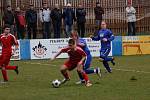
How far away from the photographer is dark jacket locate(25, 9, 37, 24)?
94.9ft

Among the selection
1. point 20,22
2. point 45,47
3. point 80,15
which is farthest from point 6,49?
point 80,15

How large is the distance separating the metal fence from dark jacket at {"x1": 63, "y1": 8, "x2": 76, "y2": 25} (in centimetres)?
516

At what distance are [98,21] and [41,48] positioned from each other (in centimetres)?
440

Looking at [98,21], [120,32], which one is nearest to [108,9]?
[120,32]

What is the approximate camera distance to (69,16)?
29.2m

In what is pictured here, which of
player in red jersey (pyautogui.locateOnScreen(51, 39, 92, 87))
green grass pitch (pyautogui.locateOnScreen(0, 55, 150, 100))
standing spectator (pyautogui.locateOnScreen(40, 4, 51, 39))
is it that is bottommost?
green grass pitch (pyautogui.locateOnScreen(0, 55, 150, 100))

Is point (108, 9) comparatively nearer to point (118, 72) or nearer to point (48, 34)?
point (48, 34)

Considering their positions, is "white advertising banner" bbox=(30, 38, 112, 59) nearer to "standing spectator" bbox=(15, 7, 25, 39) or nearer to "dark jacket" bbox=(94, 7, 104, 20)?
"standing spectator" bbox=(15, 7, 25, 39)

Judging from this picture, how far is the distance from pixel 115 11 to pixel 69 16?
305 inches

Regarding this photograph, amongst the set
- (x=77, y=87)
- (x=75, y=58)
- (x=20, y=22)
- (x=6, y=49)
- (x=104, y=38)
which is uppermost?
(x=20, y=22)

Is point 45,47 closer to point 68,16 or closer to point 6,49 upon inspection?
point 68,16

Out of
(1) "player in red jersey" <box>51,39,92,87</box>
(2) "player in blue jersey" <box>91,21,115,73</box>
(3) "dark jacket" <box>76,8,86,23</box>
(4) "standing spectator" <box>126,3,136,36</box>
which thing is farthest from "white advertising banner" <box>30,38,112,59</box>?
(1) "player in red jersey" <box>51,39,92,87</box>

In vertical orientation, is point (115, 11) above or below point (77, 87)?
above

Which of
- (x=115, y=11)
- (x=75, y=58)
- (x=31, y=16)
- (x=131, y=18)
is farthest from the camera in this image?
(x=115, y=11)
